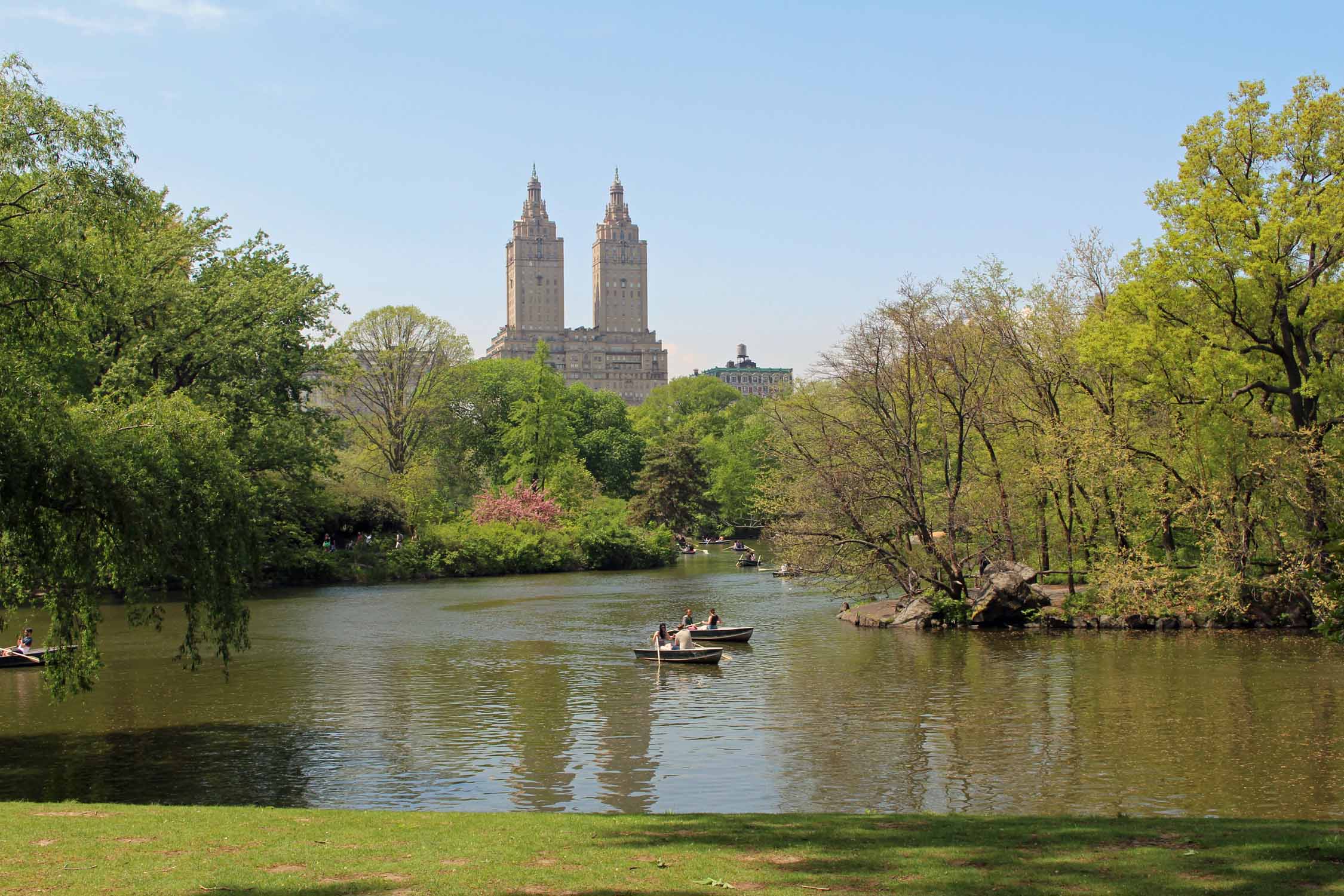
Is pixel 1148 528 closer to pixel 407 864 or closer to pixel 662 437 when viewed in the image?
→ pixel 407 864

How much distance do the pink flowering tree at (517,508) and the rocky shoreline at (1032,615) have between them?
32.0m

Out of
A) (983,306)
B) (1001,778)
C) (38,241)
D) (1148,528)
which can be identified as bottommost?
(1001,778)

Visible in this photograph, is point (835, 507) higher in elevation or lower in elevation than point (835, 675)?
higher

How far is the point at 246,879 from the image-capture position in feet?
30.8

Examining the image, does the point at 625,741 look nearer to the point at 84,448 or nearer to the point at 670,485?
the point at 84,448

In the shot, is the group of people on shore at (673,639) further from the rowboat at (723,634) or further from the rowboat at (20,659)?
the rowboat at (20,659)

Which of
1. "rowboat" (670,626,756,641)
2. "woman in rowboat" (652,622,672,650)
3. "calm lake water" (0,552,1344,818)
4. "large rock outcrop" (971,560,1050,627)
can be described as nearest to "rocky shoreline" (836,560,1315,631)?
"large rock outcrop" (971,560,1050,627)

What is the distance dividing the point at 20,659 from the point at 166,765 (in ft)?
37.7

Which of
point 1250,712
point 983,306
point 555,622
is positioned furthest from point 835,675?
point 983,306

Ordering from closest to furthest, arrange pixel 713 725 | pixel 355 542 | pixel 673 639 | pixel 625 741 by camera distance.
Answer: pixel 625 741 < pixel 713 725 < pixel 673 639 < pixel 355 542

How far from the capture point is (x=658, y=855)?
1027cm

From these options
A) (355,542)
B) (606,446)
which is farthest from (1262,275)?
(606,446)

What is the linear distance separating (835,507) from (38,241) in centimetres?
2570

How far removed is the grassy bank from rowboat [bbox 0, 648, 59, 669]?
1592 cm
